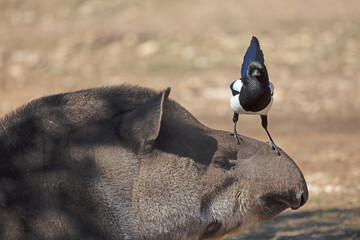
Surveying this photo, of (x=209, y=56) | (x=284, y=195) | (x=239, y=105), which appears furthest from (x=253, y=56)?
(x=209, y=56)

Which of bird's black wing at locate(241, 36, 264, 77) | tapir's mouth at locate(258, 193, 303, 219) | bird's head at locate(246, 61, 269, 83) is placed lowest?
tapir's mouth at locate(258, 193, 303, 219)

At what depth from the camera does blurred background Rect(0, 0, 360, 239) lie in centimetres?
1374

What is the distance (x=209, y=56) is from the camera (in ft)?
60.5

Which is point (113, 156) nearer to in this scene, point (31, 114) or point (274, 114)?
point (31, 114)

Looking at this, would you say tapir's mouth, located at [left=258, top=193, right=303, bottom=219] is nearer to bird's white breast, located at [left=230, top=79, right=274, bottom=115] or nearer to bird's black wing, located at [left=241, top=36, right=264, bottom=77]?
bird's white breast, located at [left=230, top=79, right=274, bottom=115]

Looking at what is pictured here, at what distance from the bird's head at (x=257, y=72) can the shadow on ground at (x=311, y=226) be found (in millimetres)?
2630

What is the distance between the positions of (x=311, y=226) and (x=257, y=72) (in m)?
3.12

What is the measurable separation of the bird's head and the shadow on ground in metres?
2.63

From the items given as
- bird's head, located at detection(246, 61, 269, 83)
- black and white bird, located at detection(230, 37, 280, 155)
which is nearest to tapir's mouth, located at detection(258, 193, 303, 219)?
black and white bird, located at detection(230, 37, 280, 155)

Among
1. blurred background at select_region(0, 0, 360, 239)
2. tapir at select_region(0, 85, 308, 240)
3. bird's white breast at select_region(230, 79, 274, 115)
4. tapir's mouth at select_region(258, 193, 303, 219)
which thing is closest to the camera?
tapir at select_region(0, 85, 308, 240)

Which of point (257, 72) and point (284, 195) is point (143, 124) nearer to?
point (257, 72)

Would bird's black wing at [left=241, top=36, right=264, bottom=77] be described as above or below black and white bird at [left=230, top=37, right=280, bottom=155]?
above

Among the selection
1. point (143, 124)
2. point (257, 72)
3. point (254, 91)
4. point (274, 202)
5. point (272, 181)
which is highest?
point (257, 72)

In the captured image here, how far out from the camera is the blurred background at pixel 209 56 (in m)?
13.7
